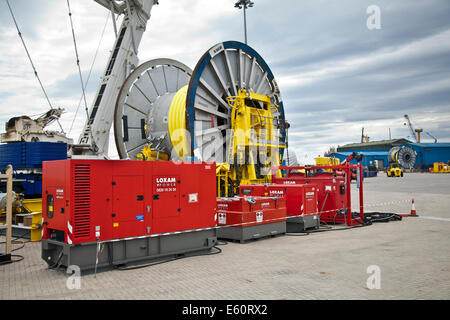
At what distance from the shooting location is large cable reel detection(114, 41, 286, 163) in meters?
12.5

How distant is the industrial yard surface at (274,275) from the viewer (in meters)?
5.42

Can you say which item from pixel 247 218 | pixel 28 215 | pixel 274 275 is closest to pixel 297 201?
pixel 247 218

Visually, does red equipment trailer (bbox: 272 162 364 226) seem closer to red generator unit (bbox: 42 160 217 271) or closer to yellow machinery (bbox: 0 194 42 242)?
red generator unit (bbox: 42 160 217 271)

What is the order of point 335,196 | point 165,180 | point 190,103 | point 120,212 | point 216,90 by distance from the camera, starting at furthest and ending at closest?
point 216,90 → point 335,196 → point 190,103 → point 165,180 → point 120,212

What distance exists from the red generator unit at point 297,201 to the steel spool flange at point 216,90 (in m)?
2.27

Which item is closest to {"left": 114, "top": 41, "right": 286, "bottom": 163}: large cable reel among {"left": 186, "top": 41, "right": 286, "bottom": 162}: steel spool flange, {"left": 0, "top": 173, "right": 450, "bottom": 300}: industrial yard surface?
{"left": 186, "top": 41, "right": 286, "bottom": 162}: steel spool flange

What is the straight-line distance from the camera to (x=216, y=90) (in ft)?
43.7

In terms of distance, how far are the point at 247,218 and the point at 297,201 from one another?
2.37m

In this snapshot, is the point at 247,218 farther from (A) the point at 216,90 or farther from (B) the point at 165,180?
(A) the point at 216,90

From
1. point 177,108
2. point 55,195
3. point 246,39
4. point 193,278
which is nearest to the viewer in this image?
point 193,278
